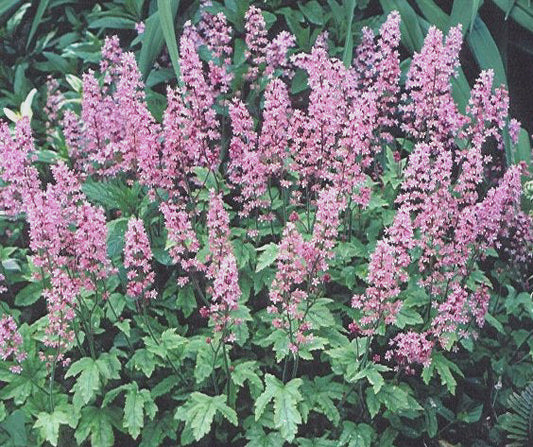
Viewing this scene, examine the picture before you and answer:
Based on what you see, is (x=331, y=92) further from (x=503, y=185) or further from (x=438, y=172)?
(x=503, y=185)

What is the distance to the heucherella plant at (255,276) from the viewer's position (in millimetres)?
3467

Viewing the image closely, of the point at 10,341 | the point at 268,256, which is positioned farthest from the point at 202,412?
the point at 10,341

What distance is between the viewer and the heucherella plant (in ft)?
11.4

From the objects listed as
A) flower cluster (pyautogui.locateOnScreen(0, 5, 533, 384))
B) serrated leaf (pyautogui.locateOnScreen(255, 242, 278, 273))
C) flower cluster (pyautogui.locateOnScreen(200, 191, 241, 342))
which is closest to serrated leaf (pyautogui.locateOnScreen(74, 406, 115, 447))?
flower cluster (pyautogui.locateOnScreen(0, 5, 533, 384))

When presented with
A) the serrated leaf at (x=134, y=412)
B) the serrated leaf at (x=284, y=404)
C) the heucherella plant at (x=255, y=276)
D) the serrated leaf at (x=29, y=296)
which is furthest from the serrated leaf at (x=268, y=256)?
the serrated leaf at (x=29, y=296)

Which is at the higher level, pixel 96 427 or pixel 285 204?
pixel 285 204

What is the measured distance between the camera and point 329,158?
3.96 m

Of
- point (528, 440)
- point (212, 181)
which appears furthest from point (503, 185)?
point (212, 181)

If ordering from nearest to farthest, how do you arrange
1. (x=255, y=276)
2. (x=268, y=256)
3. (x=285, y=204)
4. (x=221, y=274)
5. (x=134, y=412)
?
(x=221, y=274), (x=134, y=412), (x=268, y=256), (x=255, y=276), (x=285, y=204)

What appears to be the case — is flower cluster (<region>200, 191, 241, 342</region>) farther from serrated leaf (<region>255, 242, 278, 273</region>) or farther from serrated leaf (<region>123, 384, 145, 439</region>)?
serrated leaf (<region>123, 384, 145, 439</region>)

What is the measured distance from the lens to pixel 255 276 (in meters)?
3.99

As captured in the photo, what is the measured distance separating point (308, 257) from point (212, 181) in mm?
1044

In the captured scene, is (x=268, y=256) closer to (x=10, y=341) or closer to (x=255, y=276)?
(x=255, y=276)

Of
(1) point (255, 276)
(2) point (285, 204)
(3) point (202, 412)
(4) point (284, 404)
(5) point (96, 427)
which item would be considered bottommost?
(5) point (96, 427)
